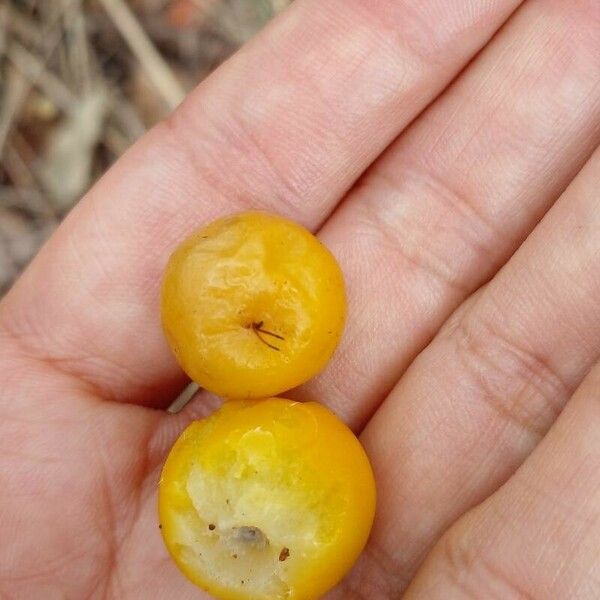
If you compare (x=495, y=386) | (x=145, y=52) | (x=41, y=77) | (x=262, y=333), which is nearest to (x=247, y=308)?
(x=262, y=333)

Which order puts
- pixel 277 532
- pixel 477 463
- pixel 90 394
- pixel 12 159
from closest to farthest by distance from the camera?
pixel 277 532
pixel 477 463
pixel 90 394
pixel 12 159

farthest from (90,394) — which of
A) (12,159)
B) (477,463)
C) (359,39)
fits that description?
(12,159)

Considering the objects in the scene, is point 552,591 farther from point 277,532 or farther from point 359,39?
point 359,39

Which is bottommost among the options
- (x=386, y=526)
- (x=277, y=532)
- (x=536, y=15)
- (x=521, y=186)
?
(x=386, y=526)

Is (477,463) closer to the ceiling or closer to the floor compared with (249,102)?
closer to the floor

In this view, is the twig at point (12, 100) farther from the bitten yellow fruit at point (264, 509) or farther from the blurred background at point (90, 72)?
the bitten yellow fruit at point (264, 509)

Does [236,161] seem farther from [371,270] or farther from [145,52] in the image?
[145,52]
